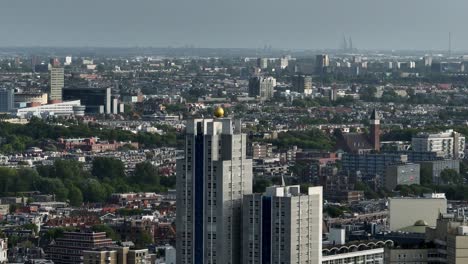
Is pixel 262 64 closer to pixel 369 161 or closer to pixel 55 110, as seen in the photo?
pixel 55 110

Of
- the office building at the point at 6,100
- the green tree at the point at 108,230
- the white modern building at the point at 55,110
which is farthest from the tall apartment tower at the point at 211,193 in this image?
the office building at the point at 6,100

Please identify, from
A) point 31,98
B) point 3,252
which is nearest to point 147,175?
point 3,252

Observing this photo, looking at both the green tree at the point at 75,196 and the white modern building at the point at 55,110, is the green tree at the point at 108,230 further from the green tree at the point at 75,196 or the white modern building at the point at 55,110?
the white modern building at the point at 55,110

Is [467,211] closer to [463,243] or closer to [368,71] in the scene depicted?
[463,243]

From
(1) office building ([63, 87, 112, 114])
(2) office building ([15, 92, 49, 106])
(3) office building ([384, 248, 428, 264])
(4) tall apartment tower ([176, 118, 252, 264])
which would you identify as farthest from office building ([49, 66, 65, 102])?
(3) office building ([384, 248, 428, 264])

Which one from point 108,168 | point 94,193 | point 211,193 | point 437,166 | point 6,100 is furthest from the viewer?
point 6,100

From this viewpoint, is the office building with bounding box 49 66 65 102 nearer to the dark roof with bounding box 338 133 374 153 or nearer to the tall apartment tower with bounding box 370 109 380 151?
the dark roof with bounding box 338 133 374 153

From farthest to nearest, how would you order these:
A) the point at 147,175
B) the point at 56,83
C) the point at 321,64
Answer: the point at 321,64, the point at 56,83, the point at 147,175
